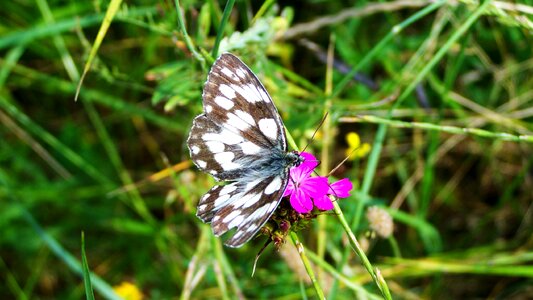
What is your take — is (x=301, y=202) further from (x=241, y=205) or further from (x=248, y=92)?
(x=248, y=92)

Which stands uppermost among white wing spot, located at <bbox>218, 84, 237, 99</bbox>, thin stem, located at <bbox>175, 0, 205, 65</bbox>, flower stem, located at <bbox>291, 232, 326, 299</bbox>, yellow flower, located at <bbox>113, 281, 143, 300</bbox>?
thin stem, located at <bbox>175, 0, 205, 65</bbox>

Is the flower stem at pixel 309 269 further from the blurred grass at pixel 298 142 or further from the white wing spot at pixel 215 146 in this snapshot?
the blurred grass at pixel 298 142

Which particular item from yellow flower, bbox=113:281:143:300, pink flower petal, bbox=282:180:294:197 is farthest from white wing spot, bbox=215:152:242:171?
yellow flower, bbox=113:281:143:300

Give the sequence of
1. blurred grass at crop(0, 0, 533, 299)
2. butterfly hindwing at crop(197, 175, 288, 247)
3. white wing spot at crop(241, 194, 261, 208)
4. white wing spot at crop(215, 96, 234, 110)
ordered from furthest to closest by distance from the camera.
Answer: blurred grass at crop(0, 0, 533, 299), white wing spot at crop(215, 96, 234, 110), white wing spot at crop(241, 194, 261, 208), butterfly hindwing at crop(197, 175, 288, 247)

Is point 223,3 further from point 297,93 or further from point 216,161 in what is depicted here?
point 216,161

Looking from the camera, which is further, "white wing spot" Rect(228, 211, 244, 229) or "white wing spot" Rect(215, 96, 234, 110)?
"white wing spot" Rect(215, 96, 234, 110)

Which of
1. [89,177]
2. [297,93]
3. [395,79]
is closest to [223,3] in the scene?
[297,93]

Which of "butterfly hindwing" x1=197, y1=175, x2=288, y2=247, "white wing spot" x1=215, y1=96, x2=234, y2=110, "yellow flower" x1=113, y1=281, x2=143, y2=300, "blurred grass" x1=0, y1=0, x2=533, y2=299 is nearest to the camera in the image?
"butterfly hindwing" x1=197, y1=175, x2=288, y2=247

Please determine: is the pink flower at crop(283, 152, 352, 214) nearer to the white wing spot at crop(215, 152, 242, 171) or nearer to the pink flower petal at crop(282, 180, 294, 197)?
the pink flower petal at crop(282, 180, 294, 197)
